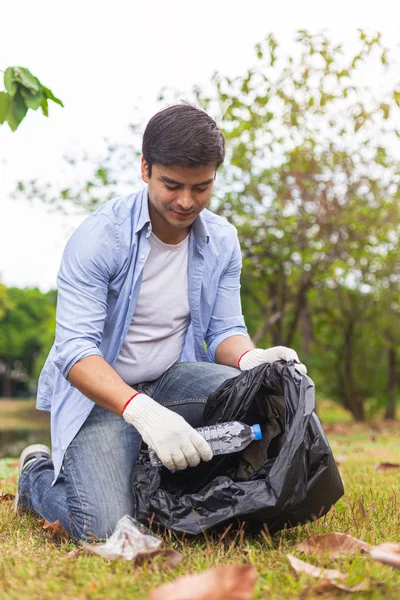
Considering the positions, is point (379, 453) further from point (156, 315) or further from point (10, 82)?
point (10, 82)

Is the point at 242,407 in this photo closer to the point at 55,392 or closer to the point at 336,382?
the point at 55,392

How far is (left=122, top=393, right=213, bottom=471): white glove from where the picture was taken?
8.18ft

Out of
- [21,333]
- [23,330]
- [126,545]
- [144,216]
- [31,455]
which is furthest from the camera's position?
[23,330]

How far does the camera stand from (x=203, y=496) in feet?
7.98

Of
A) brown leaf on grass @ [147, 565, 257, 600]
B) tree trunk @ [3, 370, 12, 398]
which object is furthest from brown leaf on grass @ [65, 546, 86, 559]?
tree trunk @ [3, 370, 12, 398]

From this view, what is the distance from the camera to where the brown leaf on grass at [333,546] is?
2.14m

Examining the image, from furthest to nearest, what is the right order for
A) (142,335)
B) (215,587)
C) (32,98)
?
1. (142,335)
2. (32,98)
3. (215,587)

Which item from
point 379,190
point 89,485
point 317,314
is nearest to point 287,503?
point 89,485

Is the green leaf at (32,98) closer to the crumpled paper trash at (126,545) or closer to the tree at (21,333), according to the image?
the crumpled paper trash at (126,545)

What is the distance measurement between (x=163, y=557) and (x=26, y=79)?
200cm

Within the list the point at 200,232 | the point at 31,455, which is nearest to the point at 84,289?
the point at 200,232

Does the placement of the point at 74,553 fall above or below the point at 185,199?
below

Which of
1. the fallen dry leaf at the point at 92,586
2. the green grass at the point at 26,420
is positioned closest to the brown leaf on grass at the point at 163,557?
the fallen dry leaf at the point at 92,586

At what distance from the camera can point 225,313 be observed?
137 inches
